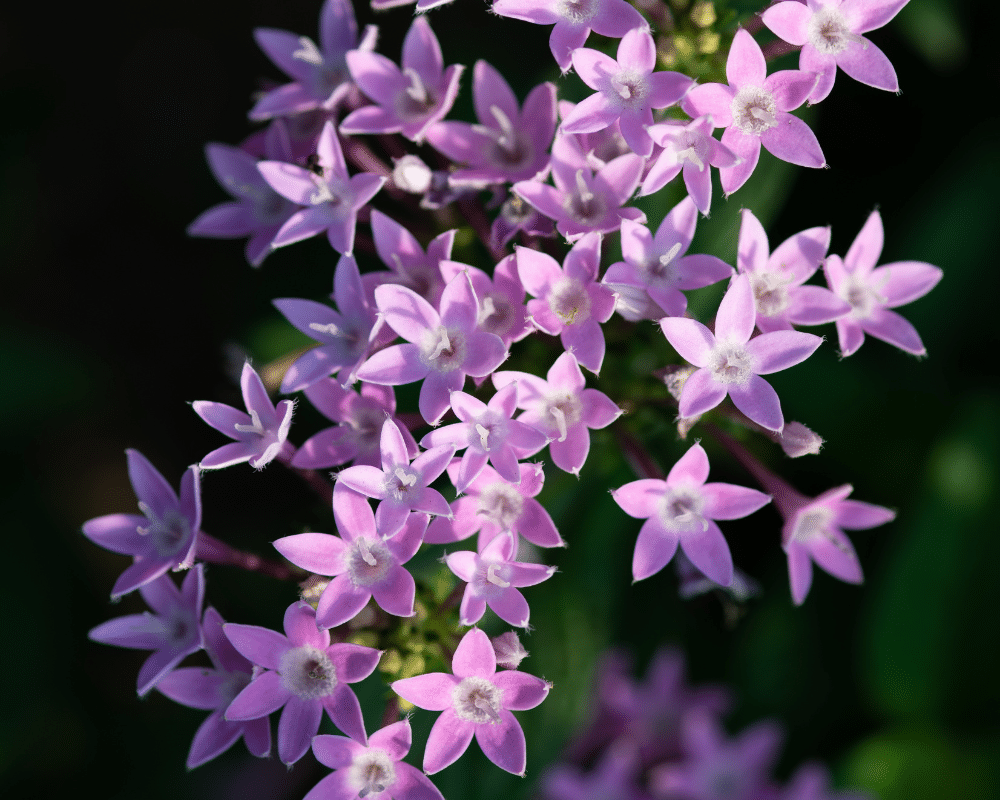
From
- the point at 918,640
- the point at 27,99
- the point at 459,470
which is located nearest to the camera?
the point at 459,470

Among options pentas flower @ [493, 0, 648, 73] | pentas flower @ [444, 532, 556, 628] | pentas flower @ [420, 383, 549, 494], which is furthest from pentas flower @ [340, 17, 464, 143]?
pentas flower @ [444, 532, 556, 628]

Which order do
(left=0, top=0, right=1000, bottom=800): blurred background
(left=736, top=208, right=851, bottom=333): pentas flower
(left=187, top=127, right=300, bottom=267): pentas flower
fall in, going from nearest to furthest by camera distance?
(left=736, top=208, right=851, bottom=333): pentas flower < (left=187, top=127, right=300, bottom=267): pentas flower < (left=0, top=0, right=1000, bottom=800): blurred background

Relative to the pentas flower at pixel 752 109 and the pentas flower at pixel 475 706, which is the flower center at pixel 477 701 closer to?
the pentas flower at pixel 475 706

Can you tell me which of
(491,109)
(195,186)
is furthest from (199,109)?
(491,109)

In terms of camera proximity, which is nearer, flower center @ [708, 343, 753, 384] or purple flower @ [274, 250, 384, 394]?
flower center @ [708, 343, 753, 384]

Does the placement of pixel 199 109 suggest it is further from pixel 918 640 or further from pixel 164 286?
pixel 918 640

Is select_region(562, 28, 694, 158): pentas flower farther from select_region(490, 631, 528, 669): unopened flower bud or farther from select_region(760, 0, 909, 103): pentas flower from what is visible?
select_region(490, 631, 528, 669): unopened flower bud
